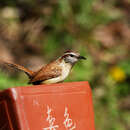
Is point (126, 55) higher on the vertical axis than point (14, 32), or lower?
lower

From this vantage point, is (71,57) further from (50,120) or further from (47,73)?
(50,120)

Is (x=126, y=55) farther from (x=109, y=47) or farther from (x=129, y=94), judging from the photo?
(x=129, y=94)

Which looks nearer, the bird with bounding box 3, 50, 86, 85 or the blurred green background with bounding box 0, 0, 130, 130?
the bird with bounding box 3, 50, 86, 85

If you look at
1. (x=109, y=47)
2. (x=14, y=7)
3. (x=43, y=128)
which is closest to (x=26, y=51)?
(x=14, y=7)

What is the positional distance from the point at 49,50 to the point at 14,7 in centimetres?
177

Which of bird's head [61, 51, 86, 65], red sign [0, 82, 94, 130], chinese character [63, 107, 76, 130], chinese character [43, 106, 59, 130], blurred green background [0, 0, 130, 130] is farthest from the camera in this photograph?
blurred green background [0, 0, 130, 130]

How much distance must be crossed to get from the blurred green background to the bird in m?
3.26

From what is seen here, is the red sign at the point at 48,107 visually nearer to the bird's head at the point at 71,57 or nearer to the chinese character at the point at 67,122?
the chinese character at the point at 67,122

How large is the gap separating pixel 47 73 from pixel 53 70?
0.09 metres

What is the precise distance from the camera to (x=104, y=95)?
7660 millimetres

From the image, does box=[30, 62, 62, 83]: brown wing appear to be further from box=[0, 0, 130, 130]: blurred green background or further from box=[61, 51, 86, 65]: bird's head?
box=[0, 0, 130, 130]: blurred green background

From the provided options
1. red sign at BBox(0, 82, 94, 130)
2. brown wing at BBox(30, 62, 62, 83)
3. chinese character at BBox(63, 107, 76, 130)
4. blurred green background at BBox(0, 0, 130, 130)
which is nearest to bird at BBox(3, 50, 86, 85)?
brown wing at BBox(30, 62, 62, 83)

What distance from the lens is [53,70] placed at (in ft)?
12.4

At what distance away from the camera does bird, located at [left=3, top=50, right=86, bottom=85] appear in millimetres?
3683
